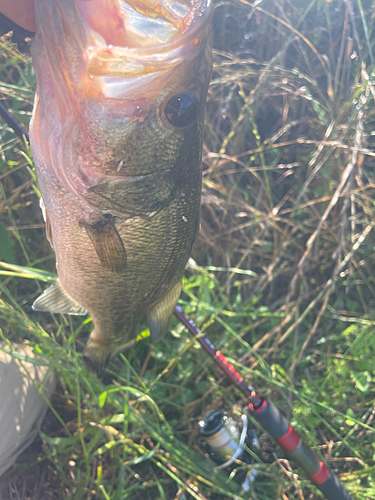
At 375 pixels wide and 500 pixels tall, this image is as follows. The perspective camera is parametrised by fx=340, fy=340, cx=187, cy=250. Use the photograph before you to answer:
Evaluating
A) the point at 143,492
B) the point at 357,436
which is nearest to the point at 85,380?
the point at 143,492

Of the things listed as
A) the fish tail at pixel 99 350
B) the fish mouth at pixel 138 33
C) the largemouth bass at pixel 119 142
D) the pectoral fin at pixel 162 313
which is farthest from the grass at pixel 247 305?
the fish mouth at pixel 138 33

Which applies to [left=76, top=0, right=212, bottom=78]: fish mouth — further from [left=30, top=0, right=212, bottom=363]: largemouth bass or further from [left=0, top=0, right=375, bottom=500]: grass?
[left=0, top=0, right=375, bottom=500]: grass

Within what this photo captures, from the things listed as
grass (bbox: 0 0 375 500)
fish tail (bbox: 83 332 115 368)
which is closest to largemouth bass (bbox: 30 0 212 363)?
fish tail (bbox: 83 332 115 368)

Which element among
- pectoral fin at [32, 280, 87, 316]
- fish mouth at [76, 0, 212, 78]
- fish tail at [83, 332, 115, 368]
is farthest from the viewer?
fish tail at [83, 332, 115, 368]

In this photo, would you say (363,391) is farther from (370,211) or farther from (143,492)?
(143,492)

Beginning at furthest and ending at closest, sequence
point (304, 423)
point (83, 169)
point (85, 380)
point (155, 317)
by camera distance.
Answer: point (304, 423) → point (85, 380) → point (155, 317) → point (83, 169)

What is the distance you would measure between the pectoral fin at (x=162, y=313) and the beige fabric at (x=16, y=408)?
2.60ft

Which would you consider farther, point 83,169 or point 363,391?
point 363,391

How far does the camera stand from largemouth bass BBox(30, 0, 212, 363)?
2.50ft

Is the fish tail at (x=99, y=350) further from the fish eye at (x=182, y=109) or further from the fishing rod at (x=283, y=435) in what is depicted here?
the fish eye at (x=182, y=109)

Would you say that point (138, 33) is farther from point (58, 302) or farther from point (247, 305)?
point (247, 305)

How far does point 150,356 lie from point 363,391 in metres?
1.40

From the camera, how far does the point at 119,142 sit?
0.90 m

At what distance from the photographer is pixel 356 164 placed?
2494mm
